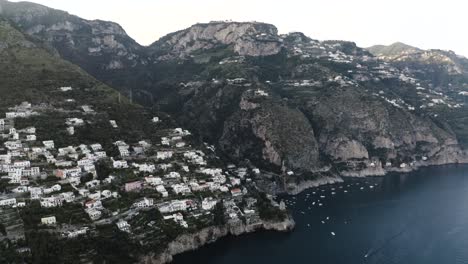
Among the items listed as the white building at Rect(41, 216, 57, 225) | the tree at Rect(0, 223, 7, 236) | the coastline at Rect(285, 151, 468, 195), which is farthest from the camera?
the coastline at Rect(285, 151, 468, 195)

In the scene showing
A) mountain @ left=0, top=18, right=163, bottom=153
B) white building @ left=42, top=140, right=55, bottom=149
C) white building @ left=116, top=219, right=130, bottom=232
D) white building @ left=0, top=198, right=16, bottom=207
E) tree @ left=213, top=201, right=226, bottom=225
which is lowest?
tree @ left=213, top=201, right=226, bottom=225

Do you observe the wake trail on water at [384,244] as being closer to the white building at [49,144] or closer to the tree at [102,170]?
the tree at [102,170]

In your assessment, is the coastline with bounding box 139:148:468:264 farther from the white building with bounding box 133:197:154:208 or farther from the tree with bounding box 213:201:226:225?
the white building with bounding box 133:197:154:208

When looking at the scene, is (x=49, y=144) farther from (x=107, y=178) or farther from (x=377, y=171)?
(x=377, y=171)

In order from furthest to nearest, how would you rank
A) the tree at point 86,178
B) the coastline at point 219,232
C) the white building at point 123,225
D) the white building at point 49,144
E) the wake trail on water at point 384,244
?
1. the white building at point 49,144
2. the tree at point 86,178
3. the wake trail on water at point 384,244
4. the white building at point 123,225
5. the coastline at point 219,232

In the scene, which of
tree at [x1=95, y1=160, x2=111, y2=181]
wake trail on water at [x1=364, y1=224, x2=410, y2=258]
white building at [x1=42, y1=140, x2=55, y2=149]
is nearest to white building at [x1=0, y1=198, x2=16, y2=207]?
tree at [x1=95, y1=160, x2=111, y2=181]

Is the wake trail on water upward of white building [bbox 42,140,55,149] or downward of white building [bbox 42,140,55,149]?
downward

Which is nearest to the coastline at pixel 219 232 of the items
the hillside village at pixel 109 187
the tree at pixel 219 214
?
the tree at pixel 219 214
